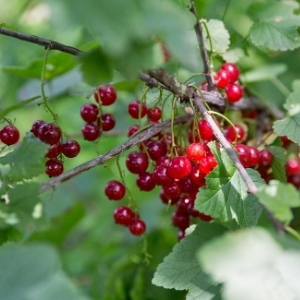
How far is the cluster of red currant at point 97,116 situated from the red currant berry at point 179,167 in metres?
0.23

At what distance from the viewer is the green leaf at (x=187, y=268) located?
3.05 ft

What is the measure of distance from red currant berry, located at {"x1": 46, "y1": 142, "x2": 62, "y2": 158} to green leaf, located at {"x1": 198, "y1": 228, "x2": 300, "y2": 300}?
46 centimetres

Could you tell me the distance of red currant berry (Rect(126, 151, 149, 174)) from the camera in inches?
43.1

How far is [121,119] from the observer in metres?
1.97

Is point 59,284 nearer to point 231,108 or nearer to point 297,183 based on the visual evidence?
point 231,108

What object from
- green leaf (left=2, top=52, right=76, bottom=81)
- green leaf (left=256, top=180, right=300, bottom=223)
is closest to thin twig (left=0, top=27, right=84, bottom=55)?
green leaf (left=256, top=180, right=300, bottom=223)

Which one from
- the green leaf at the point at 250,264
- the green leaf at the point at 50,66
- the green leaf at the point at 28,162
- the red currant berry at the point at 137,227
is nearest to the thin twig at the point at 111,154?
the green leaf at the point at 28,162

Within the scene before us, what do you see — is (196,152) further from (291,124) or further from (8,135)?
(8,135)

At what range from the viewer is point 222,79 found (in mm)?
1160

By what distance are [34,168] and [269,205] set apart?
38 cm

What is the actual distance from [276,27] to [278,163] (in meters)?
0.32

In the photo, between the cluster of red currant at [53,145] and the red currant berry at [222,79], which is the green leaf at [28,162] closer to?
the cluster of red currant at [53,145]

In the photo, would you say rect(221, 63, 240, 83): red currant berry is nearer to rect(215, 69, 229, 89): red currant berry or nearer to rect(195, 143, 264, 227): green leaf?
rect(215, 69, 229, 89): red currant berry

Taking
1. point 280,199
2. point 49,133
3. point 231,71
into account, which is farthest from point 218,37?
point 280,199
